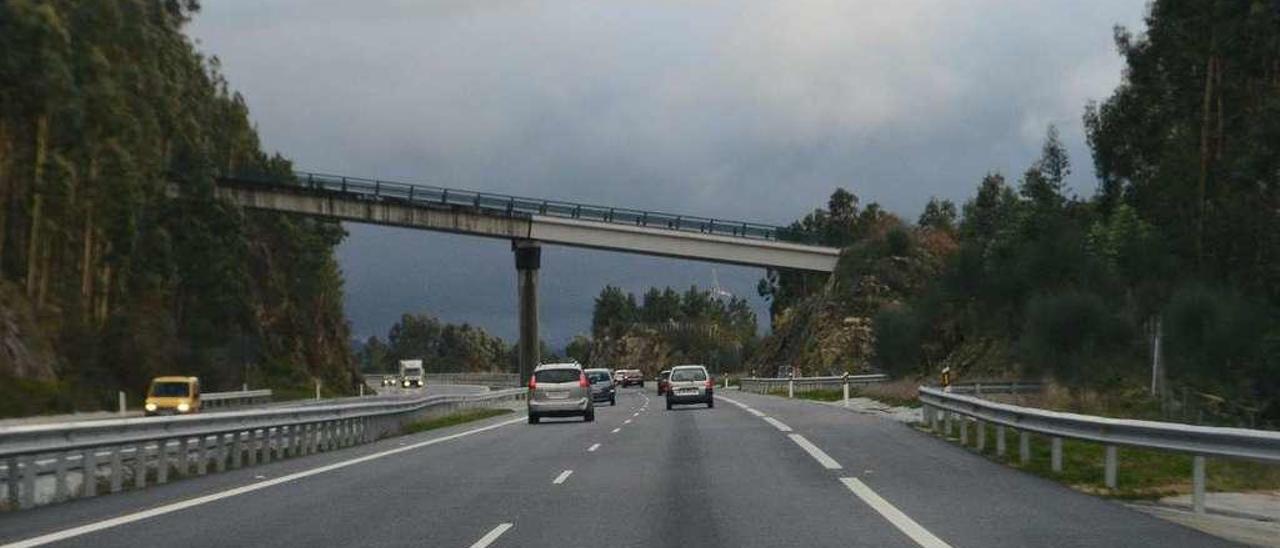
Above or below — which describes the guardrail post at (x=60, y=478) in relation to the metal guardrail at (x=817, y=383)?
above

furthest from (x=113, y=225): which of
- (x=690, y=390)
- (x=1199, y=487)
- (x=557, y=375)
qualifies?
(x=1199, y=487)

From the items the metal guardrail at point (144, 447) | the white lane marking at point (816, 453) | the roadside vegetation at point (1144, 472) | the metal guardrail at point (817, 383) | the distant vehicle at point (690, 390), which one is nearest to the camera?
the metal guardrail at point (144, 447)

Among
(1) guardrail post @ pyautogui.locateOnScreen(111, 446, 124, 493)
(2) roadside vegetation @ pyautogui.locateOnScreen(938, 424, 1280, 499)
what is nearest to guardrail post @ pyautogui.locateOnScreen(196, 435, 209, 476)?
(1) guardrail post @ pyautogui.locateOnScreen(111, 446, 124, 493)

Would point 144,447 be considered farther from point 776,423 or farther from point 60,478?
point 776,423

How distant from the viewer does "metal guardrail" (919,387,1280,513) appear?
13289mm

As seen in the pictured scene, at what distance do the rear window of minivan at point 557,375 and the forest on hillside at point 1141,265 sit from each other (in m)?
15.6

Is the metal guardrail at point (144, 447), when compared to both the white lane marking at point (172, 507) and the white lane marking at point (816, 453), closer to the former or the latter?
the white lane marking at point (172, 507)

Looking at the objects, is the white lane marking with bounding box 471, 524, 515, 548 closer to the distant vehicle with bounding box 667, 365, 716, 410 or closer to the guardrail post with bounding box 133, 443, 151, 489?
the guardrail post with bounding box 133, 443, 151, 489

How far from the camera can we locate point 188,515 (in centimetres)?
1483

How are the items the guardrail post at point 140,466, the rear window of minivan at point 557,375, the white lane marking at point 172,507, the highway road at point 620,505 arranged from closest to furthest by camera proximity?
the highway road at point 620,505
the white lane marking at point 172,507
the guardrail post at point 140,466
the rear window of minivan at point 557,375

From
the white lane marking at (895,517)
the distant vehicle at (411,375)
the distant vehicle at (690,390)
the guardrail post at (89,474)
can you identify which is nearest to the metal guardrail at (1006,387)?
the distant vehicle at (690,390)

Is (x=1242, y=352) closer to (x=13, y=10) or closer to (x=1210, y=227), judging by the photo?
(x=1210, y=227)

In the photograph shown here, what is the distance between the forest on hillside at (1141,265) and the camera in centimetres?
5591

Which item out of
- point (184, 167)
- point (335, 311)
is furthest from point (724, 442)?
point (335, 311)
